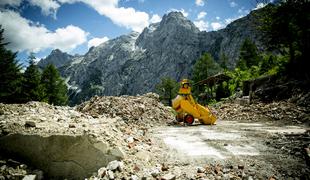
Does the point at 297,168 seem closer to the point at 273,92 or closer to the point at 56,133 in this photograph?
the point at 56,133

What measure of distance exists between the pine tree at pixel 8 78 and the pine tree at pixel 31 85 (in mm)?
1069

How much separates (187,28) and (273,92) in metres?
154

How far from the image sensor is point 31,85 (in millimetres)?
32531

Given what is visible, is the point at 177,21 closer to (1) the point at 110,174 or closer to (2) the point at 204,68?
(2) the point at 204,68

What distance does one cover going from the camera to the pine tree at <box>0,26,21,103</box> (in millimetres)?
27559

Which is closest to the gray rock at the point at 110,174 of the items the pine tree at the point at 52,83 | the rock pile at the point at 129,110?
the rock pile at the point at 129,110

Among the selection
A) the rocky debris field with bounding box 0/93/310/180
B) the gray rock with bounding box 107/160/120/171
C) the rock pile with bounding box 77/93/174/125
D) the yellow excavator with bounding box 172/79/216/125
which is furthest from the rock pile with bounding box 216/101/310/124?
the gray rock with bounding box 107/160/120/171

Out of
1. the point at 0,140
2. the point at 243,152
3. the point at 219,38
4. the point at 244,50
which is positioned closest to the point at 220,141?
the point at 243,152

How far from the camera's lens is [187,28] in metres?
163

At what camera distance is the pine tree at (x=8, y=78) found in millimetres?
27559

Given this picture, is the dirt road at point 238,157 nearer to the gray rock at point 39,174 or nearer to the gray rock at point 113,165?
the gray rock at point 113,165

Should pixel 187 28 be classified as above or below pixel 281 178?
above

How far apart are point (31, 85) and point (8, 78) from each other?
3.71 meters

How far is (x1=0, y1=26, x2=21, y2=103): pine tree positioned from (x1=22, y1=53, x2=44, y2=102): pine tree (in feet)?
3.51
